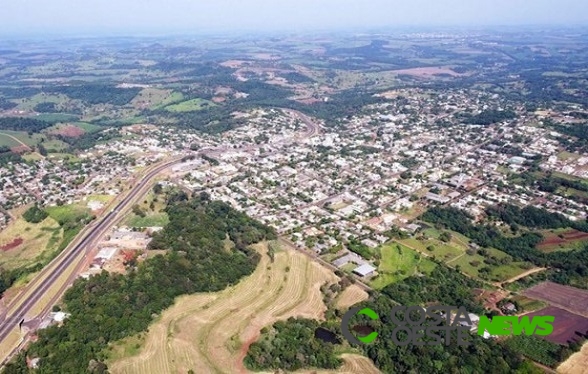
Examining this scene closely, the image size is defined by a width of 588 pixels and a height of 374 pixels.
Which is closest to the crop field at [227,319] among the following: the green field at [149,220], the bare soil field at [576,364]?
the green field at [149,220]

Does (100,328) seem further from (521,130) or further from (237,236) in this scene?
(521,130)

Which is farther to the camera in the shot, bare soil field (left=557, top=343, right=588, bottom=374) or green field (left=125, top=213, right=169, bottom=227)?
green field (left=125, top=213, right=169, bottom=227)

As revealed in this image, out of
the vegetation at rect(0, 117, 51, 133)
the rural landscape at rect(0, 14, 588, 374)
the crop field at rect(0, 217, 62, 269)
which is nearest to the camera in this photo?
the rural landscape at rect(0, 14, 588, 374)

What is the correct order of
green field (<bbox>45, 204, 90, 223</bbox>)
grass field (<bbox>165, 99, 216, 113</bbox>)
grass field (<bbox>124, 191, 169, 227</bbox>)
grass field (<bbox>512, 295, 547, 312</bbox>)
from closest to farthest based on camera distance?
grass field (<bbox>512, 295, 547, 312</bbox>)
grass field (<bbox>124, 191, 169, 227</bbox>)
green field (<bbox>45, 204, 90, 223</bbox>)
grass field (<bbox>165, 99, 216, 113</bbox>)

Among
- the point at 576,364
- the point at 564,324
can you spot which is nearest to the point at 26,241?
the point at 564,324

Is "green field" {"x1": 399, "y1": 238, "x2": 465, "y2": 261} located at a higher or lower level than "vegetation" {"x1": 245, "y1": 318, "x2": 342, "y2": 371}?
lower

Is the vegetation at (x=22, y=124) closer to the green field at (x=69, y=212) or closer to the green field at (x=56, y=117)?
the green field at (x=56, y=117)

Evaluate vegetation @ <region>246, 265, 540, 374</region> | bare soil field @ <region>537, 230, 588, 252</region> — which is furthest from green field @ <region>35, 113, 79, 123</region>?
bare soil field @ <region>537, 230, 588, 252</region>

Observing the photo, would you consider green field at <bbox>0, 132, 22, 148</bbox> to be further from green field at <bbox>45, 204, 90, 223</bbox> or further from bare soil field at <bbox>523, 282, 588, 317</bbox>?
bare soil field at <bbox>523, 282, 588, 317</bbox>
